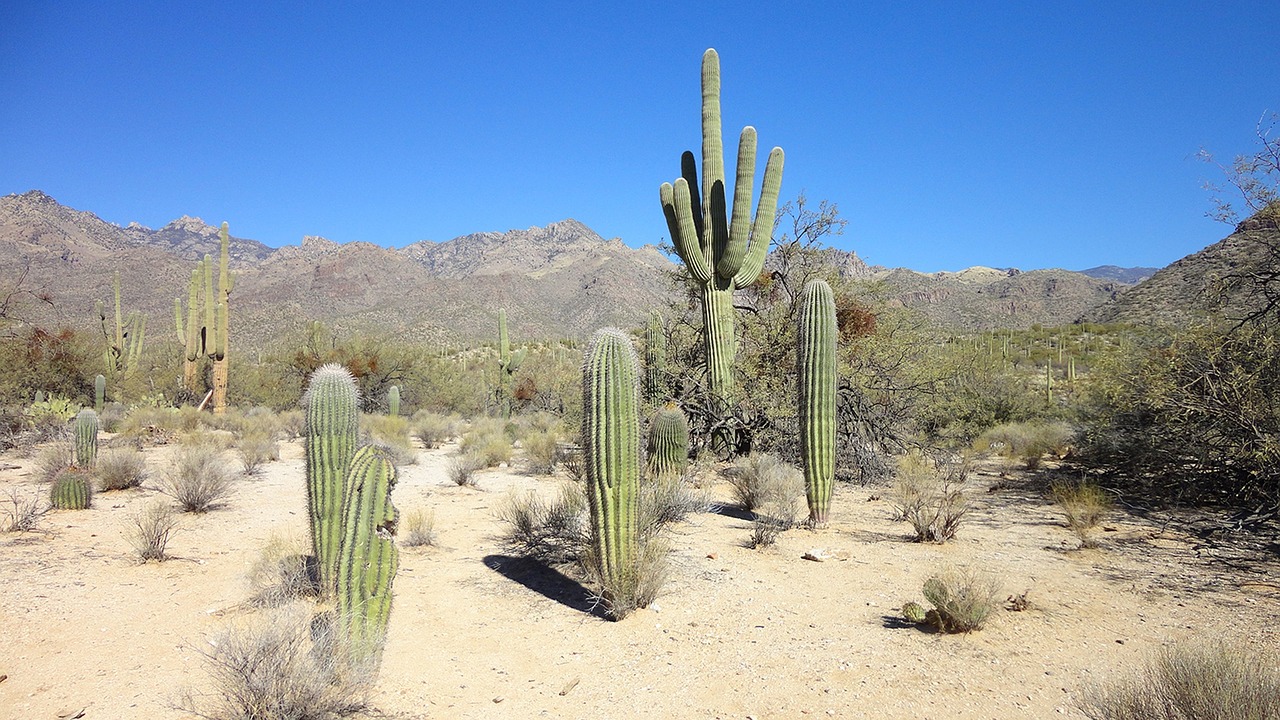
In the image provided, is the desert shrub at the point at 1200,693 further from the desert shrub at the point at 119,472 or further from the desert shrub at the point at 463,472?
the desert shrub at the point at 119,472

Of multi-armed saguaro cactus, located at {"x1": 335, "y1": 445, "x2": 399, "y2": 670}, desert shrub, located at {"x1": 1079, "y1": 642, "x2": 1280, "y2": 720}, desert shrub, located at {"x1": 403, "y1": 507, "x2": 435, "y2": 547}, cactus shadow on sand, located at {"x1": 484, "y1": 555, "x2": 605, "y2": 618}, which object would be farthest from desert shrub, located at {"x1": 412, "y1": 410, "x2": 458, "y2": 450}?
desert shrub, located at {"x1": 1079, "y1": 642, "x2": 1280, "y2": 720}

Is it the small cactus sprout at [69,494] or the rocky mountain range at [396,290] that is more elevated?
the rocky mountain range at [396,290]

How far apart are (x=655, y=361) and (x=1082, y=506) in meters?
7.72

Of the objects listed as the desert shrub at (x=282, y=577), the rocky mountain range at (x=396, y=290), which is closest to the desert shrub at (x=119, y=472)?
the desert shrub at (x=282, y=577)

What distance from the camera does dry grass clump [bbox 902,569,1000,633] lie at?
489 cm

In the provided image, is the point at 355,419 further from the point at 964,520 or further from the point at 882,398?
the point at 882,398

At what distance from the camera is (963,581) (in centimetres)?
546

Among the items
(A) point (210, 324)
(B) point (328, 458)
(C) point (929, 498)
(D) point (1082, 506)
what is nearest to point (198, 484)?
(B) point (328, 458)

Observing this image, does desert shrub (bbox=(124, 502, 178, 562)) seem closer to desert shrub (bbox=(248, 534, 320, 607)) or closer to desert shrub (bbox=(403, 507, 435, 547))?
desert shrub (bbox=(248, 534, 320, 607))

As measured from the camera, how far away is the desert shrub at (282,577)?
541 centimetres

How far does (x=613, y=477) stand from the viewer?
18.2ft

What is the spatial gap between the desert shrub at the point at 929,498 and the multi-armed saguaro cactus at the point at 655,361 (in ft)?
14.9

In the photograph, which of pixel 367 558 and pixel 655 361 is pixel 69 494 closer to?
pixel 367 558

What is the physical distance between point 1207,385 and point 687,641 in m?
7.12
